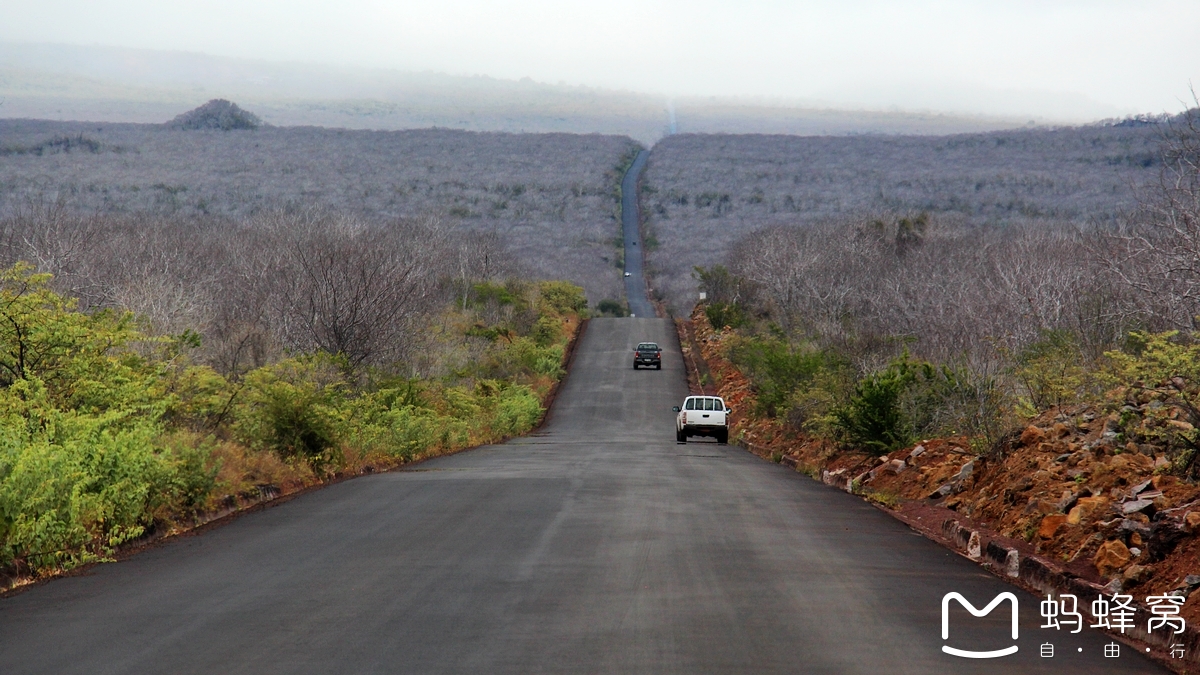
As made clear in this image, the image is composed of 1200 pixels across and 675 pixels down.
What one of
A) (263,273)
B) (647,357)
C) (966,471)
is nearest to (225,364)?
(966,471)

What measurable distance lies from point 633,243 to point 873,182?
2516 centimetres

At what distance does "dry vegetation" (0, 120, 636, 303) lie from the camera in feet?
320

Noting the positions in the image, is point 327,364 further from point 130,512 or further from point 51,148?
point 51,148

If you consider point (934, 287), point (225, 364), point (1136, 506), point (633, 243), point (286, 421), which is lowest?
point (633, 243)

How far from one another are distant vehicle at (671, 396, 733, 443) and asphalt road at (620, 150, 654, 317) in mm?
52260

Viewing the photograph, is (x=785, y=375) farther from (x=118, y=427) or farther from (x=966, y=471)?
(x=118, y=427)

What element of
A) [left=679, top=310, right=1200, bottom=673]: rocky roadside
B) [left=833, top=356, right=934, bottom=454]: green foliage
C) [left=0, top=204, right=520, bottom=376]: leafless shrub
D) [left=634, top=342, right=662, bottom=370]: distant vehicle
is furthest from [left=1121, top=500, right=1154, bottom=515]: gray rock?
[left=634, top=342, right=662, bottom=370]: distant vehicle

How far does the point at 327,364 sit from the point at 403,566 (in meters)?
19.7

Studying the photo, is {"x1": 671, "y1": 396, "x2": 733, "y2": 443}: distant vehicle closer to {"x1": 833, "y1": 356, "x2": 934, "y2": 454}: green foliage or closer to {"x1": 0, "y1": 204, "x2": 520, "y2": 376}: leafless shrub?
{"x1": 0, "y1": 204, "x2": 520, "y2": 376}: leafless shrub

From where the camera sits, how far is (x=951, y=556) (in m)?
12.3

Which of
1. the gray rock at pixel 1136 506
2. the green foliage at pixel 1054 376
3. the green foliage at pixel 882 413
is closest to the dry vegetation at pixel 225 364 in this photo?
the gray rock at pixel 1136 506

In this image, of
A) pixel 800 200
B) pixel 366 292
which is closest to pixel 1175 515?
pixel 366 292

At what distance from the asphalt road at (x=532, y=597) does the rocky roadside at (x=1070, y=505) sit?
1.60ft

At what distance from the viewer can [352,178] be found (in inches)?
4550
